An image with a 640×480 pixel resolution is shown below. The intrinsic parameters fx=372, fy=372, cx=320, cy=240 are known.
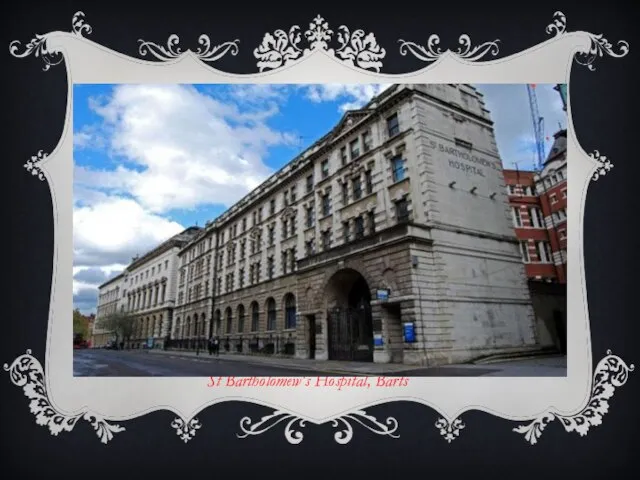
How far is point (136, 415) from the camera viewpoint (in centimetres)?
413

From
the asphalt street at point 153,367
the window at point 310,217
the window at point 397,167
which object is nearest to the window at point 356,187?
the window at point 397,167

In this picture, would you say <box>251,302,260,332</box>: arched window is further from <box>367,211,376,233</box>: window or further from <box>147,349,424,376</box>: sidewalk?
<box>367,211,376,233</box>: window

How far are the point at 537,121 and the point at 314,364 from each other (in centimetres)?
407

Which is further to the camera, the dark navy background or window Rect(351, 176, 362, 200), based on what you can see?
window Rect(351, 176, 362, 200)

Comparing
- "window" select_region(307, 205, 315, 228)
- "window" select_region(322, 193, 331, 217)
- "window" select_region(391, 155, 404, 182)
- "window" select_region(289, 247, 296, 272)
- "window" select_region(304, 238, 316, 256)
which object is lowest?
"window" select_region(289, 247, 296, 272)

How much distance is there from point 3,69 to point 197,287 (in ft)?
12.1

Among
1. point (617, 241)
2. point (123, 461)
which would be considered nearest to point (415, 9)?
point (617, 241)

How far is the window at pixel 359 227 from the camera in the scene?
5676 millimetres

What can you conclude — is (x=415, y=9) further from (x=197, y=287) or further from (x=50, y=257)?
(x=50, y=257)

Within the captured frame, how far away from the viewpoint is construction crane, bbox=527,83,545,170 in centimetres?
452

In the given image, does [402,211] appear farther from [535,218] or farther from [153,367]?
[153,367]

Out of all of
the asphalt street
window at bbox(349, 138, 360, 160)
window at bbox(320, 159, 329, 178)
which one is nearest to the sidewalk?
the asphalt street

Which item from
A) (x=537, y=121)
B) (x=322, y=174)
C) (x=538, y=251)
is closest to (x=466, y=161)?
(x=537, y=121)

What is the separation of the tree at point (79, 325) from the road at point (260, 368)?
0.62 feet
